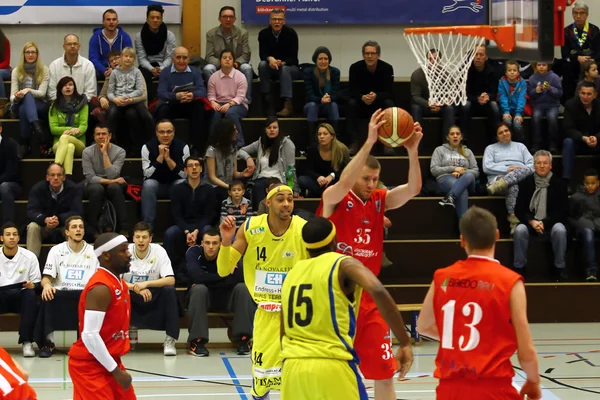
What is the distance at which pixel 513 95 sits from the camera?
1556 cm

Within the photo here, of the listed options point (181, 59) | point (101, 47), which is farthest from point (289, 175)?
point (101, 47)

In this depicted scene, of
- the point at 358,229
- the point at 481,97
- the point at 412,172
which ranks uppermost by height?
the point at 481,97

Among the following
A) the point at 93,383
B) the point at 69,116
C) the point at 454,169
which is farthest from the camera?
the point at 69,116

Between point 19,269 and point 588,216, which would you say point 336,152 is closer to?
point 588,216

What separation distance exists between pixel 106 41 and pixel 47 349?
20.3ft

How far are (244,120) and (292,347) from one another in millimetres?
9971

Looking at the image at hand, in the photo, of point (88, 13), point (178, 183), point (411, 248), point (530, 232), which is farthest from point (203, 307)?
point (88, 13)

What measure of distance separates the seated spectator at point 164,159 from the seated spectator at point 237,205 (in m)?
0.96

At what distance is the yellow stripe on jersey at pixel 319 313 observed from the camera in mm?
5891

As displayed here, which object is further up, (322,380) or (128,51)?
(128,51)

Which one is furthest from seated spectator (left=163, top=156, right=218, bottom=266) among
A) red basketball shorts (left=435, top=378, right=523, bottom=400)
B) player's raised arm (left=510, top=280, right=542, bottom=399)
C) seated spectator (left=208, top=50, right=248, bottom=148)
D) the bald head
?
player's raised arm (left=510, top=280, right=542, bottom=399)

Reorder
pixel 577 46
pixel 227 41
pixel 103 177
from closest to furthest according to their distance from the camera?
1. pixel 103 177
2. pixel 227 41
3. pixel 577 46

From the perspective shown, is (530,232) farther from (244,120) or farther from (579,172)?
(244,120)

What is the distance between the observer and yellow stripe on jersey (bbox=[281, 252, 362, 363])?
5.89 metres
